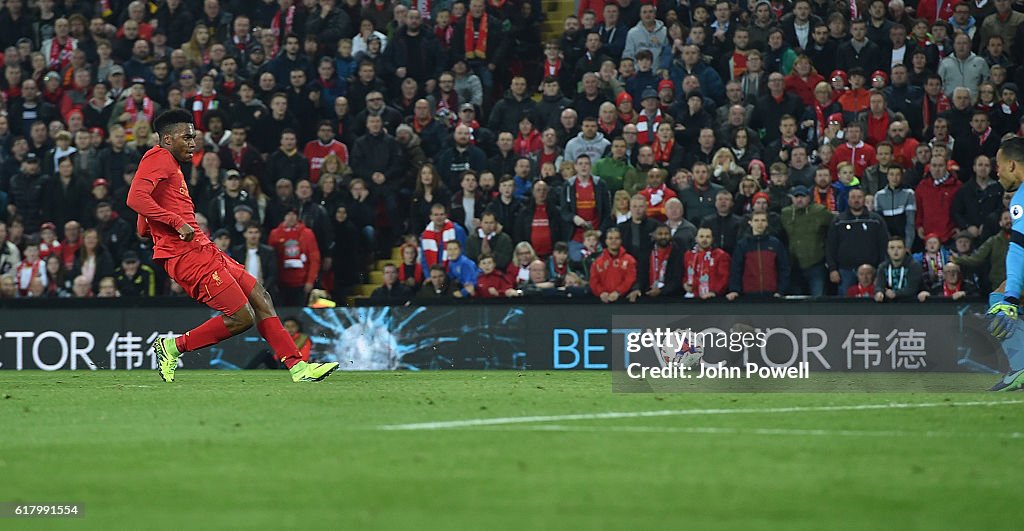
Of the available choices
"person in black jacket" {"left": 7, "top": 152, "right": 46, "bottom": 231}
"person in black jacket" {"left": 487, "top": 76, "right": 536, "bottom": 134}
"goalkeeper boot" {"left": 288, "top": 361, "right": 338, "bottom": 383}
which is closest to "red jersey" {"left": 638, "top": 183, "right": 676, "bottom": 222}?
"person in black jacket" {"left": 487, "top": 76, "right": 536, "bottom": 134}

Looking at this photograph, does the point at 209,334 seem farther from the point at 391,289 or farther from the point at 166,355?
the point at 391,289

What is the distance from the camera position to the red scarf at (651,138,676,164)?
19.4 m

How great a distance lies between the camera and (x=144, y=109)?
22.4m

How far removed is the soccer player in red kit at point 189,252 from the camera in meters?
11.8

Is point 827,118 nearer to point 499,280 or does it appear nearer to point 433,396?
point 499,280

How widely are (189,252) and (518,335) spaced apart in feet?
21.7

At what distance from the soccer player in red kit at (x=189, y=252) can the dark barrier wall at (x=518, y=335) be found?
4.82 metres

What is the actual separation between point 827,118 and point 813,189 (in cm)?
141

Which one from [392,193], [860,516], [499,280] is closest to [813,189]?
[499,280]

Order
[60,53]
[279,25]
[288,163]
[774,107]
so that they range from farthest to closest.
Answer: [60,53] → [279,25] → [288,163] → [774,107]

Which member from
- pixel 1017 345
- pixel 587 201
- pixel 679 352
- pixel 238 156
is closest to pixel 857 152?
pixel 587 201

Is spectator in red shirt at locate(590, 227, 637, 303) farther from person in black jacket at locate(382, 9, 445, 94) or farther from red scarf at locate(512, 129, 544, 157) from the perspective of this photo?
person in black jacket at locate(382, 9, 445, 94)

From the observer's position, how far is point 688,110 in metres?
19.8

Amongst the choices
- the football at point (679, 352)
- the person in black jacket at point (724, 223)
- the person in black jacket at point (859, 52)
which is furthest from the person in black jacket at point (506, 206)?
the football at point (679, 352)
